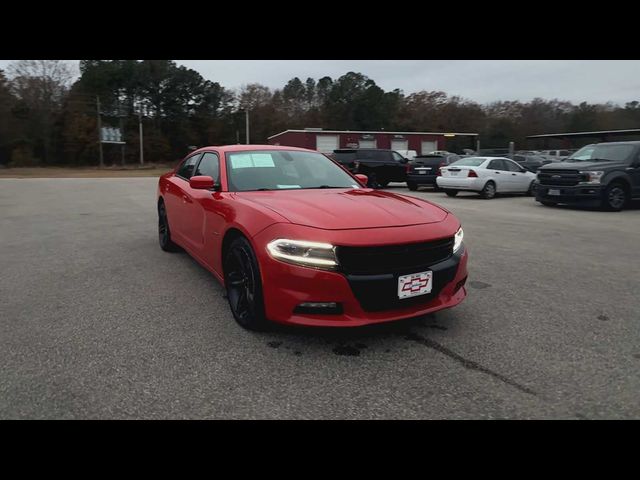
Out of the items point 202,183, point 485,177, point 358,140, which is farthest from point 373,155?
point 358,140

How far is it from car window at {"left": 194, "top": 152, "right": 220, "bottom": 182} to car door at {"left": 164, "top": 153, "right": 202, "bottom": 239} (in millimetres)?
245

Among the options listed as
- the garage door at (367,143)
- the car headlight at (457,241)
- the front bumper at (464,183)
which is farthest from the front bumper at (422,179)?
the garage door at (367,143)

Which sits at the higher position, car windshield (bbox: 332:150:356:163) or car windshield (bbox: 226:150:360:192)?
car windshield (bbox: 332:150:356:163)

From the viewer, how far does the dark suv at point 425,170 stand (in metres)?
17.4

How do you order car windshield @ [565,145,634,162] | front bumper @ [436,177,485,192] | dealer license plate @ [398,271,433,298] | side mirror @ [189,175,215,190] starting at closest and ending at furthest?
dealer license plate @ [398,271,433,298] < side mirror @ [189,175,215,190] < car windshield @ [565,145,634,162] < front bumper @ [436,177,485,192]

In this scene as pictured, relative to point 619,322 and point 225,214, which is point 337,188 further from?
point 619,322

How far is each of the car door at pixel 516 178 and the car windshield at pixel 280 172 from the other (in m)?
12.3

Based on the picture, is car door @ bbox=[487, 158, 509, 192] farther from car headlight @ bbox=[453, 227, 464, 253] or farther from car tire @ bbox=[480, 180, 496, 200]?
car headlight @ bbox=[453, 227, 464, 253]

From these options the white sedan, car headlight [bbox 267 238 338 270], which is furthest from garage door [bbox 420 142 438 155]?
car headlight [bbox 267 238 338 270]

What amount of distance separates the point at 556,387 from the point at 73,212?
37.3 ft

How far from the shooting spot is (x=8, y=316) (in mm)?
3770

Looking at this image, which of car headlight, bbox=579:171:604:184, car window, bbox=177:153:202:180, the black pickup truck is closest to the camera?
car window, bbox=177:153:202:180

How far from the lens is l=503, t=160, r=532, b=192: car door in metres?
15.4
